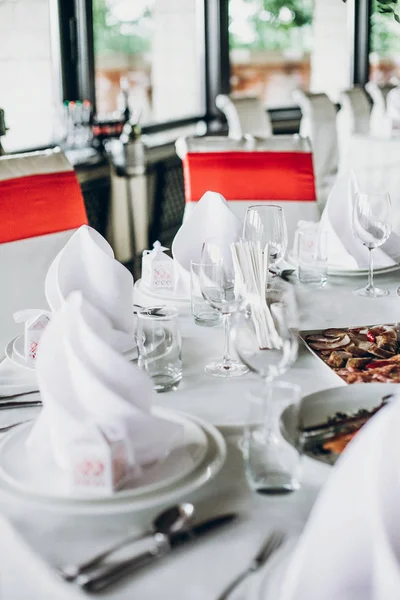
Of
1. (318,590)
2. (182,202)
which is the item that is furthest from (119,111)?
(318,590)

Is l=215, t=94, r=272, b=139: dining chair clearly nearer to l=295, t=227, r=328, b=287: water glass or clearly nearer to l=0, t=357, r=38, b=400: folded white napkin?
l=295, t=227, r=328, b=287: water glass

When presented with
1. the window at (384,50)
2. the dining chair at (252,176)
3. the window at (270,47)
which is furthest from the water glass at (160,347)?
the window at (384,50)

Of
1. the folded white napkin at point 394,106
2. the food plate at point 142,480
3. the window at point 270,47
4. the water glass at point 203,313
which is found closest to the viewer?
the food plate at point 142,480

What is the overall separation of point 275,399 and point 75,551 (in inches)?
10.9

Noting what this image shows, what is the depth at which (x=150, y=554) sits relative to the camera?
771mm

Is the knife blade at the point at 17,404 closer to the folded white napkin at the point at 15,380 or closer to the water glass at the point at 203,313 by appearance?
the folded white napkin at the point at 15,380

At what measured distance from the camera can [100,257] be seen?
136cm

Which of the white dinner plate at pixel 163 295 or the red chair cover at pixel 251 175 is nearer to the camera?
the white dinner plate at pixel 163 295

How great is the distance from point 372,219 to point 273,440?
0.84 meters

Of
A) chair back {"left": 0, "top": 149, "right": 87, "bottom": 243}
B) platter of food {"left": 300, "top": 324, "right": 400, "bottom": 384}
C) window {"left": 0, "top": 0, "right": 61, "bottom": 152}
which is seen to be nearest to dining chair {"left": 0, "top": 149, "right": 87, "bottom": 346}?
chair back {"left": 0, "top": 149, "right": 87, "bottom": 243}

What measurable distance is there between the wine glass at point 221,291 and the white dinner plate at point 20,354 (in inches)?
5.4

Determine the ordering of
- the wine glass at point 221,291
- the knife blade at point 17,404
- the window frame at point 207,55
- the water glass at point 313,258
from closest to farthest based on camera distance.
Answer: the knife blade at point 17,404
the wine glass at point 221,291
the water glass at point 313,258
the window frame at point 207,55

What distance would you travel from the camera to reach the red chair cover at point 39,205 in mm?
1905

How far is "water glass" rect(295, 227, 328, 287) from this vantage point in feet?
5.70
